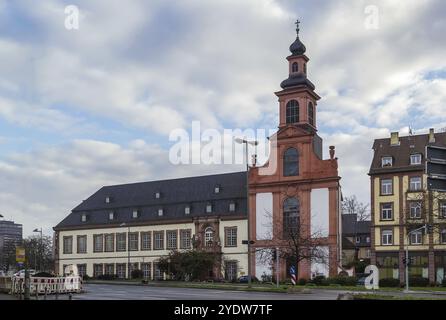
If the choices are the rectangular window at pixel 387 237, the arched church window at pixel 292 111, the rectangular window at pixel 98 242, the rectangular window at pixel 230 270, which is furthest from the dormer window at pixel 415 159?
the rectangular window at pixel 98 242

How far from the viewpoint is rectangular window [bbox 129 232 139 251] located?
92.4 m

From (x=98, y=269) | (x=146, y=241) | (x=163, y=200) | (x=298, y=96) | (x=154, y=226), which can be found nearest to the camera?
(x=298, y=96)

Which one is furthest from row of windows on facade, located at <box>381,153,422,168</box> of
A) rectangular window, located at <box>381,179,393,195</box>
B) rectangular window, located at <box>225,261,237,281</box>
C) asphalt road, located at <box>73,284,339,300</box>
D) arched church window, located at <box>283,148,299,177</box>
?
asphalt road, located at <box>73,284,339,300</box>

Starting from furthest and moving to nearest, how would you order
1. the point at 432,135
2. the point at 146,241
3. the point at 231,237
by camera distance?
the point at 146,241, the point at 231,237, the point at 432,135

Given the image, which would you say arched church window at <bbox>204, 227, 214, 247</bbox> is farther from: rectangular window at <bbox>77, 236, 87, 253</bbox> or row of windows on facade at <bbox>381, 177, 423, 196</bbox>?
row of windows on facade at <bbox>381, 177, 423, 196</bbox>

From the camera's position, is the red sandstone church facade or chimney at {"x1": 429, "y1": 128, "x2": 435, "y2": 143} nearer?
the red sandstone church facade

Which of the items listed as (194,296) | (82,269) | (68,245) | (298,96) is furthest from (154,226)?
(194,296)

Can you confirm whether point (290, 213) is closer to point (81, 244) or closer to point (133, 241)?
point (133, 241)

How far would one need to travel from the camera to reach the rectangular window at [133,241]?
92438mm

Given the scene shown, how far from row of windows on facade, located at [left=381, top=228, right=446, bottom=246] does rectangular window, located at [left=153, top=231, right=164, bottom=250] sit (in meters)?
32.6

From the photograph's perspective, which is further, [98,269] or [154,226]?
[98,269]

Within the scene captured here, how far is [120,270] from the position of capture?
A: 9306cm

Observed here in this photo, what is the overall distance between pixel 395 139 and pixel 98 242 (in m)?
48.1

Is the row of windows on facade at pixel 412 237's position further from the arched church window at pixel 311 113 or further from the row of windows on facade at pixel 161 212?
the row of windows on facade at pixel 161 212
